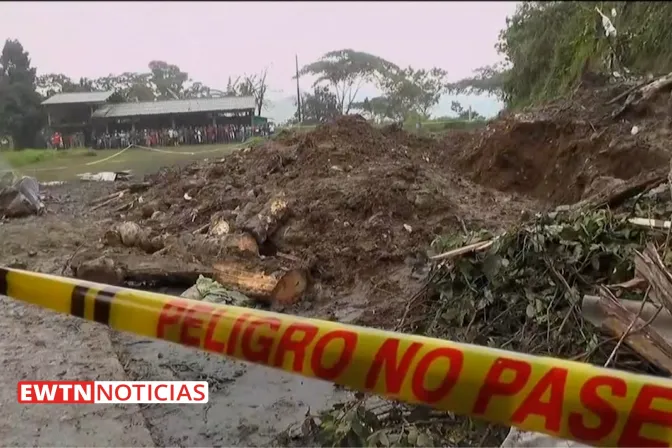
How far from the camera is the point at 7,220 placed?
3.50 m

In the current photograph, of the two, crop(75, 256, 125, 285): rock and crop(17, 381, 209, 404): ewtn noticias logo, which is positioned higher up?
crop(75, 256, 125, 285): rock

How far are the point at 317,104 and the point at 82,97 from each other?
1.11 metres

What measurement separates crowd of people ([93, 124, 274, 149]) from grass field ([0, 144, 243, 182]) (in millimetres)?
31

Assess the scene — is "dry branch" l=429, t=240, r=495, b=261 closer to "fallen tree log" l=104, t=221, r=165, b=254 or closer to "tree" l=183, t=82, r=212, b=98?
"tree" l=183, t=82, r=212, b=98

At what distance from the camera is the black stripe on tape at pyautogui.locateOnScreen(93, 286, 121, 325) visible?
4.05 ft

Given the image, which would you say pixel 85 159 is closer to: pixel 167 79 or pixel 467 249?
pixel 167 79

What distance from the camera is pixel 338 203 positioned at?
5.66 m

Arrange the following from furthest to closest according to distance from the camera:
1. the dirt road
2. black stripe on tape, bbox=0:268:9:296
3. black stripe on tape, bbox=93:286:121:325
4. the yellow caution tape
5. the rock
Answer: the rock, the dirt road, black stripe on tape, bbox=0:268:9:296, black stripe on tape, bbox=93:286:121:325, the yellow caution tape

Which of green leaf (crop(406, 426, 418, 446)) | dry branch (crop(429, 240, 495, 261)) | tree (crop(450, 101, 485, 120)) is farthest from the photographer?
tree (crop(450, 101, 485, 120))

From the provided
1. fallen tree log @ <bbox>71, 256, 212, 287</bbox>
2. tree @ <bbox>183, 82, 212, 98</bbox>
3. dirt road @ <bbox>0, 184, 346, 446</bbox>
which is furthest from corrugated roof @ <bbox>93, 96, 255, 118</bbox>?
fallen tree log @ <bbox>71, 256, 212, 287</bbox>

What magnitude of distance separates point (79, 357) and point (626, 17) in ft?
13.8

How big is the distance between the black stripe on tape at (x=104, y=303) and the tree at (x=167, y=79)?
1570 millimetres

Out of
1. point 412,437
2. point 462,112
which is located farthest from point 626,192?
point 412,437

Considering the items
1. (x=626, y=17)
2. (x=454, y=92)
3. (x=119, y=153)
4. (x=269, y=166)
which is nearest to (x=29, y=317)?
(x=119, y=153)
